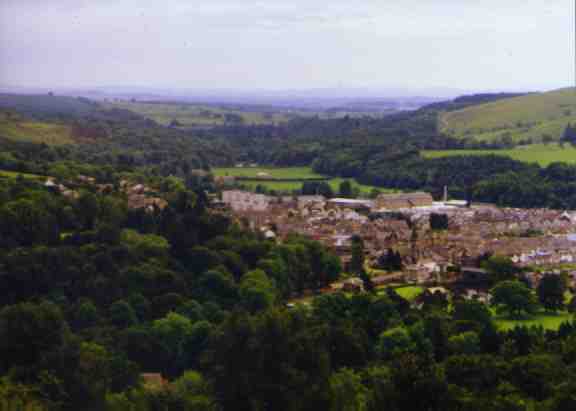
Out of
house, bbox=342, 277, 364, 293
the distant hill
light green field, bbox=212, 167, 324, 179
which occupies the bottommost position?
house, bbox=342, 277, 364, 293

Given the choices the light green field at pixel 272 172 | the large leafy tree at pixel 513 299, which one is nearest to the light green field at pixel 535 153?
the light green field at pixel 272 172

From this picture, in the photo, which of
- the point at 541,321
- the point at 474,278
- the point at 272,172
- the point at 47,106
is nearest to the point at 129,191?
the point at 474,278

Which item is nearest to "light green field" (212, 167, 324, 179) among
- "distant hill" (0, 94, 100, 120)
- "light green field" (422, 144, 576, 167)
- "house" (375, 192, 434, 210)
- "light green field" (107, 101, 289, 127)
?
"light green field" (422, 144, 576, 167)

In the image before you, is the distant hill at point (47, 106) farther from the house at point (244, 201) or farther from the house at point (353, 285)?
the house at point (353, 285)

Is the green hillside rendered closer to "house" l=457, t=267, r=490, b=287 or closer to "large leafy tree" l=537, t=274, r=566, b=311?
"house" l=457, t=267, r=490, b=287

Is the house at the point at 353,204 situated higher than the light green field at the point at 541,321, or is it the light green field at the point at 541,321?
the house at the point at 353,204

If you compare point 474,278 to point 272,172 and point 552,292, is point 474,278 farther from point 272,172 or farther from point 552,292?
point 272,172

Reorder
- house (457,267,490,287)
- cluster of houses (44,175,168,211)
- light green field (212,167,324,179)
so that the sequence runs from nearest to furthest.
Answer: house (457,267,490,287) < cluster of houses (44,175,168,211) < light green field (212,167,324,179)
